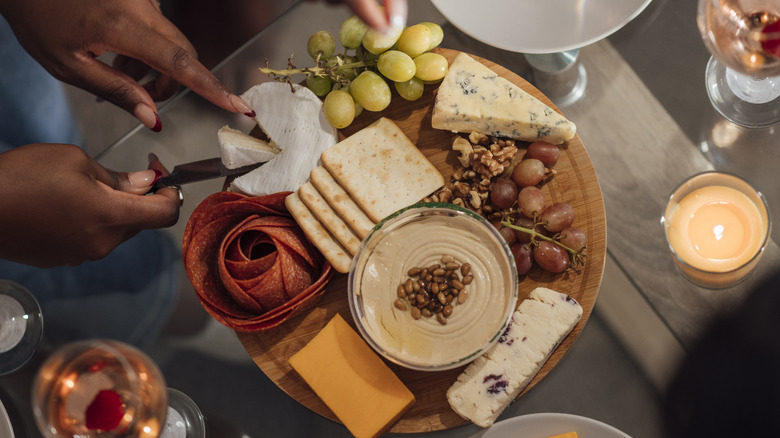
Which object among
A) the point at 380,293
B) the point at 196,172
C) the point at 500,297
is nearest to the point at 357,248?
the point at 380,293

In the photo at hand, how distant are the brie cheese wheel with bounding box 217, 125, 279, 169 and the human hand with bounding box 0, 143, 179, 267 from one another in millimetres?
164

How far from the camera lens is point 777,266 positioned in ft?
3.83

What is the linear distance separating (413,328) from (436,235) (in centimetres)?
16

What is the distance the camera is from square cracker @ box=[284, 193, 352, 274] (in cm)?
105

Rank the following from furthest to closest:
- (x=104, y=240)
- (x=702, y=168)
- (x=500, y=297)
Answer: (x=702, y=168) < (x=104, y=240) < (x=500, y=297)

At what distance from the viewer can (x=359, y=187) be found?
3.56ft

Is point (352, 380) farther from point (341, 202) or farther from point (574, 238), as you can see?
point (574, 238)

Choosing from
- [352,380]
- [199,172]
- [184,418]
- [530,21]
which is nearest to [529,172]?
[530,21]

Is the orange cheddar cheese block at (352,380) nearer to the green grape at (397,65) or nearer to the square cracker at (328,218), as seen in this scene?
the square cracker at (328,218)

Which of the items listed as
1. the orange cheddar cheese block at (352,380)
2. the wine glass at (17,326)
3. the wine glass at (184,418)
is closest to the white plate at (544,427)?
the orange cheddar cheese block at (352,380)

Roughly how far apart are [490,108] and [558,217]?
22cm

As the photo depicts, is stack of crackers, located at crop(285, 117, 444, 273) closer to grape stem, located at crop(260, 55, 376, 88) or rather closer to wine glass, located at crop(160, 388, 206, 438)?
grape stem, located at crop(260, 55, 376, 88)

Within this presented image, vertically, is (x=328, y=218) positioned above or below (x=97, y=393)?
above

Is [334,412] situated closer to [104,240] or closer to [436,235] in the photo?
[436,235]
